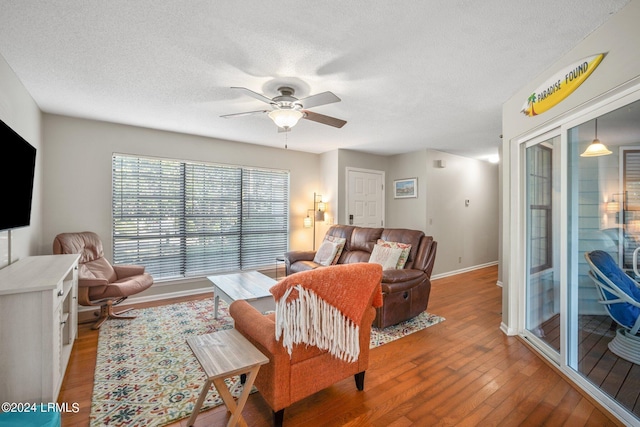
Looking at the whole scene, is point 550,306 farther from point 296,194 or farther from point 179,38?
point 296,194

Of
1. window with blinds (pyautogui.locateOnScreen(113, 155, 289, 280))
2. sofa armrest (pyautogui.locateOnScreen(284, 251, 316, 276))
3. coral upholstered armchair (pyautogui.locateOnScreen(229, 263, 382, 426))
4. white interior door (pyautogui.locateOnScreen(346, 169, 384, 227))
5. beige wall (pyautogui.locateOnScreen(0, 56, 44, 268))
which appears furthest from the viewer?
white interior door (pyautogui.locateOnScreen(346, 169, 384, 227))

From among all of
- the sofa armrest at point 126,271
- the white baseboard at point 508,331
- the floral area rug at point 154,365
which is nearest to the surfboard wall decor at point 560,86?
the white baseboard at point 508,331

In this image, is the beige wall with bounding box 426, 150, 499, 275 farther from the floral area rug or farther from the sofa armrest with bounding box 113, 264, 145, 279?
the sofa armrest with bounding box 113, 264, 145, 279

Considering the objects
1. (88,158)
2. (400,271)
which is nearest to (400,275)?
(400,271)

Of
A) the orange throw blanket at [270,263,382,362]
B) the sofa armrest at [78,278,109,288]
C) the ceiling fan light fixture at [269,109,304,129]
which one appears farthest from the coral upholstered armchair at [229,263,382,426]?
the sofa armrest at [78,278,109,288]

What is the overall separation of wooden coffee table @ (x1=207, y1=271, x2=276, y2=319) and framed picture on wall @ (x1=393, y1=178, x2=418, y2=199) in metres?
3.45

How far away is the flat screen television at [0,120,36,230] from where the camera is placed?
6.45 feet

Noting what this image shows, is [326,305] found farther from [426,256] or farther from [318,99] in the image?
[426,256]

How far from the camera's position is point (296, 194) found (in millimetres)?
5543

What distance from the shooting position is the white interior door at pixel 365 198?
554 centimetres

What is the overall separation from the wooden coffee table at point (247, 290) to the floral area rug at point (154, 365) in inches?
18.2

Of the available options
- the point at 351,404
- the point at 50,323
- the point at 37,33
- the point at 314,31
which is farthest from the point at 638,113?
the point at 37,33

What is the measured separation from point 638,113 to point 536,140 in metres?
1.01

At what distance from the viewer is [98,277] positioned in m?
3.26
